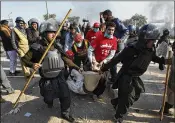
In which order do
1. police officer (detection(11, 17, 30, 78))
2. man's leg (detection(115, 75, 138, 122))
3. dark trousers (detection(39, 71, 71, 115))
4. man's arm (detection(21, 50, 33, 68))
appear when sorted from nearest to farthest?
man's leg (detection(115, 75, 138, 122)) → man's arm (detection(21, 50, 33, 68)) → dark trousers (detection(39, 71, 71, 115)) → police officer (detection(11, 17, 30, 78))

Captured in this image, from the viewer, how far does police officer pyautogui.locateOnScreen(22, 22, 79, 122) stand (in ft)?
13.7

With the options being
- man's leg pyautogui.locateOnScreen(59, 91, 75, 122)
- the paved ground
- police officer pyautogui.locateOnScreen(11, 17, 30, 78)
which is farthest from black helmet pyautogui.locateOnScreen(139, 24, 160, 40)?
police officer pyautogui.locateOnScreen(11, 17, 30, 78)

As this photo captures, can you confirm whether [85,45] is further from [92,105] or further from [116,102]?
[116,102]

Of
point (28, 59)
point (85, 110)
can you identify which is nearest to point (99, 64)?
point (85, 110)

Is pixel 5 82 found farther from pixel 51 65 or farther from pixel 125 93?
pixel 125 93

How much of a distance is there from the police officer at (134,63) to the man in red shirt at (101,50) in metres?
0.89

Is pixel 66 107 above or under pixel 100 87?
under

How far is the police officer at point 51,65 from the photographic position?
4.17m

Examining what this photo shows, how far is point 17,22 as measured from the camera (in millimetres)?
6961

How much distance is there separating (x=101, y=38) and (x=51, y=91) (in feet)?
5.65

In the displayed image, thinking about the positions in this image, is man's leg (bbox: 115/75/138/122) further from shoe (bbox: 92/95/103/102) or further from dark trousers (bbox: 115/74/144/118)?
shoe (bbox: 92/95/103/102)

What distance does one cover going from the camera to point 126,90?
13.1ft

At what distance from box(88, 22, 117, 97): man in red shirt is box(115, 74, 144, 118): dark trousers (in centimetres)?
105

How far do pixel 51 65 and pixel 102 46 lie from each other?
1437 millimetres
